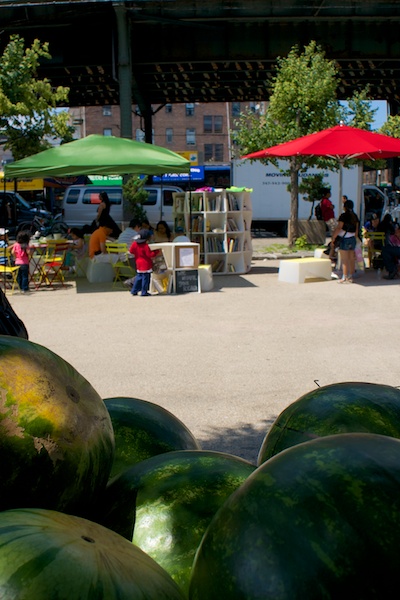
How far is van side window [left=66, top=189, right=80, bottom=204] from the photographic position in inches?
1177

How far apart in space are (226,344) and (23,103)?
17.5 metres

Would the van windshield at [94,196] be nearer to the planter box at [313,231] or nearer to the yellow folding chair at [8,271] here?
the planter box at [313,231]

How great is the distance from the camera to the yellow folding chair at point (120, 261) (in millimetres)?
15844

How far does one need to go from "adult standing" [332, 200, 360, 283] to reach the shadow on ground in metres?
9.77

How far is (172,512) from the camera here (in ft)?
5.38

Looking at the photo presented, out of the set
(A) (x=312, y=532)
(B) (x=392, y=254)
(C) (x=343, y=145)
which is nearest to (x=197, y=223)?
(C) (x=343, y=145)

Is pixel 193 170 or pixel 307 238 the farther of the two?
pixel 193 170

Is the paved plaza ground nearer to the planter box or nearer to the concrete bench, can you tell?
the concrete bench

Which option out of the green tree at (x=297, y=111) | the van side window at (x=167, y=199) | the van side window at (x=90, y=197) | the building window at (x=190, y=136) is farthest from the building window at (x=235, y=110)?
the green tree at (x=297, y=111)

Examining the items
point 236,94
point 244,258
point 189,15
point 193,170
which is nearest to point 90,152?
point 244,258

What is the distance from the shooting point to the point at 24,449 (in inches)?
61.2

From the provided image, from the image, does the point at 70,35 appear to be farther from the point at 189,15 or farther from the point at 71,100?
the point at 71,100

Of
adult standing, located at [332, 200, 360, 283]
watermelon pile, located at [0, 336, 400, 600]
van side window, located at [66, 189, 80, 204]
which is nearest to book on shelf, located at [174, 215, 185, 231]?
adult standing, located at [332, 200, 360, 283]

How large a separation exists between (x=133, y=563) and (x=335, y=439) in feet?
1.51
